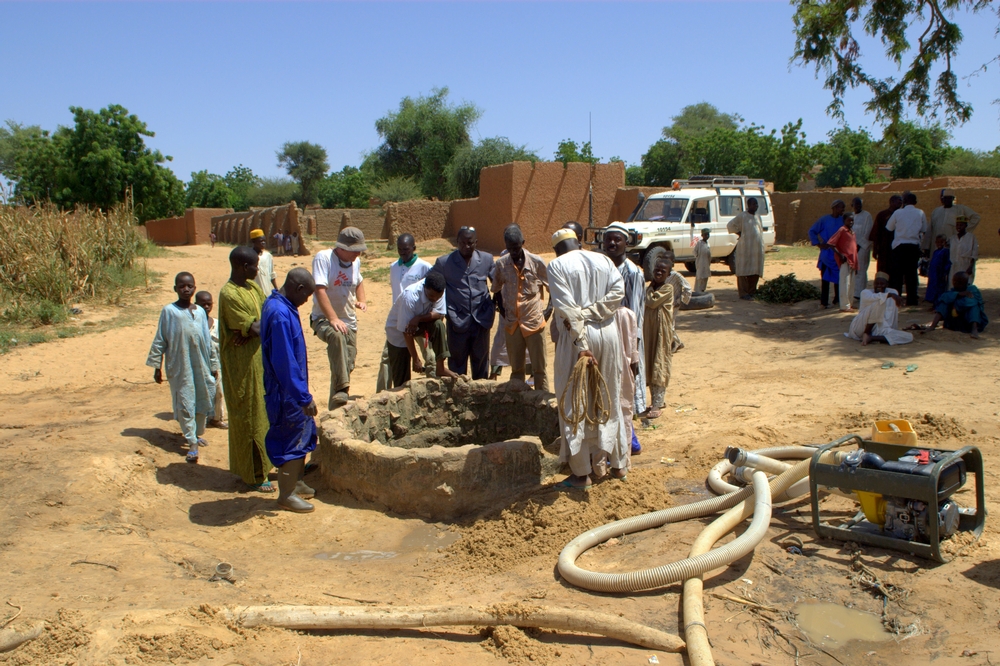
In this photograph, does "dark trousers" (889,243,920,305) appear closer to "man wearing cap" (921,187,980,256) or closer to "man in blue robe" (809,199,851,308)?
"man wearing cap" (921,187,980,256)

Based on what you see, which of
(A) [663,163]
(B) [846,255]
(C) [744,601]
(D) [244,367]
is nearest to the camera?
(C) [744,601]

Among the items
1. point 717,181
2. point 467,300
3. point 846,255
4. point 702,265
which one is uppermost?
point 717,181

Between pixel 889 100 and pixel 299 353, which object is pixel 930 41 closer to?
pixel 889 100

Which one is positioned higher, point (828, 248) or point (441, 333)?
point (828, 248)

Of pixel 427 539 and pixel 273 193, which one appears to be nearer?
pixel 427 539

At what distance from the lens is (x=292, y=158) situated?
58281 mm

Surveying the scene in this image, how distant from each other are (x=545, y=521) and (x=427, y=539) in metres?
0.80

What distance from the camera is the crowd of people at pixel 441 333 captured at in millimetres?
4902

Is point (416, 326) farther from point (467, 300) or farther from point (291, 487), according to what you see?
point (291, 487)

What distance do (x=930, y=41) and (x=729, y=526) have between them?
425 inches

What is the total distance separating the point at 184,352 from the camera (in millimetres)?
6055

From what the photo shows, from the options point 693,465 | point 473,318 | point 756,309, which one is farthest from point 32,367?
point 756,309

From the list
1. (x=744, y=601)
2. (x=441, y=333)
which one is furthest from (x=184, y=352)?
(x=744, y=601)

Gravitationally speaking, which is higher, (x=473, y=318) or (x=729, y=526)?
(x=473, y=318)
